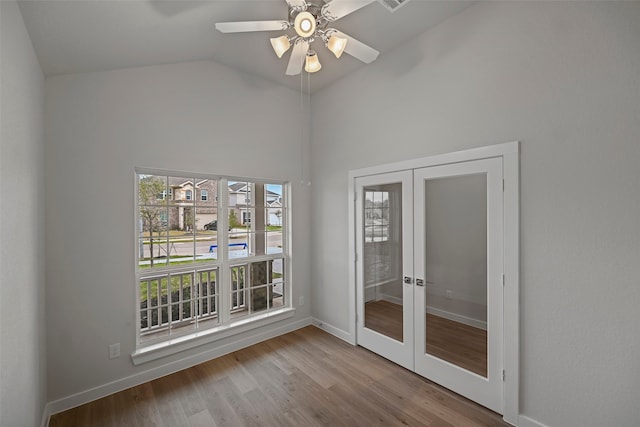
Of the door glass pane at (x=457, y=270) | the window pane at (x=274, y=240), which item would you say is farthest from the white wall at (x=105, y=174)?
the door glass pane at (x=457, y=270)

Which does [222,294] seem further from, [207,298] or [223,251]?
[223,251]

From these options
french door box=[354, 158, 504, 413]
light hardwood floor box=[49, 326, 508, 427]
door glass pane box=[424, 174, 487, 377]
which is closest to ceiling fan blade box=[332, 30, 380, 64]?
french door box=[354, 158, 504, 413]

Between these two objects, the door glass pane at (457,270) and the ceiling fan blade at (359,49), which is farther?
the door glass pane at (457,270)

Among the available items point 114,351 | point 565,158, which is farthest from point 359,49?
point 114,351

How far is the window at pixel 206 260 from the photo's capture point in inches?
108

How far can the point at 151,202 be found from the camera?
2752mm

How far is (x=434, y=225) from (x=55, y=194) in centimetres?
327

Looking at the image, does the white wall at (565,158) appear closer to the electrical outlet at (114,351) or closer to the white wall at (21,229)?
the white wall at (21,229)

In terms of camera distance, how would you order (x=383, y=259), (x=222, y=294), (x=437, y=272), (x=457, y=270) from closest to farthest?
(x=457, y=270) → (x=437, y=272) → (x=383, y=259) → (x=222, y=294)

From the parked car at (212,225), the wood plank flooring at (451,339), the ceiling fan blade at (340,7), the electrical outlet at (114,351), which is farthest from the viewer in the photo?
the parked car at (212,225)

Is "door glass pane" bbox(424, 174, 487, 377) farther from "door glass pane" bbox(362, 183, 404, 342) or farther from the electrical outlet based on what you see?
the electrical outlet

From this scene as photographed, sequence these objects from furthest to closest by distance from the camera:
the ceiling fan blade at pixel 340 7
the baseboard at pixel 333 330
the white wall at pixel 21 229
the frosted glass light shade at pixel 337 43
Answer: the baseboard at pixel 333 330, the frosted glass light shade at pixel 337 43, the ceiling fan blade at pixel 340 7, the white wall at pixel 21 229

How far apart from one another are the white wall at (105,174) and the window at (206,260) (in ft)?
0.60

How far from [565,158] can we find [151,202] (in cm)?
352
